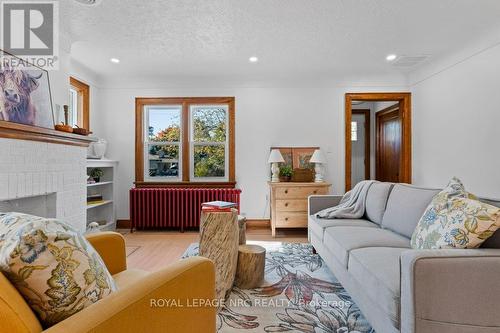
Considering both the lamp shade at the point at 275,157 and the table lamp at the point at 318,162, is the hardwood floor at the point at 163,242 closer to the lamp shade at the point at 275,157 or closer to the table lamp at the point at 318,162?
the table lamp at the point at 318,162

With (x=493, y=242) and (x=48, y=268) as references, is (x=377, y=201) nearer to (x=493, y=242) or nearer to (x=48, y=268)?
(x=493, y=242)

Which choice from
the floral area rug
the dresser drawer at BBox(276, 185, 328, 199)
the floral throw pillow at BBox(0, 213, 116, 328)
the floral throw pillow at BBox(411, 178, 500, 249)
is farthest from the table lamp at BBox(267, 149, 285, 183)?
the floral throw pillow at BBox(0, 213, 116, 328)

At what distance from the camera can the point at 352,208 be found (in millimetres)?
3006

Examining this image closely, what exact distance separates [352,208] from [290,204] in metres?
1.12

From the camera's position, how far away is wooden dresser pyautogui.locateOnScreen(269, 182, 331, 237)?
3980 millimetres

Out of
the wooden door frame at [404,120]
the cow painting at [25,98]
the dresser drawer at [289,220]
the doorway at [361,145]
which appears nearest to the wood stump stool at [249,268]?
the dresser drawer at [289,220]

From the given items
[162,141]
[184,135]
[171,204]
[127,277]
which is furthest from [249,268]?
[162,141]

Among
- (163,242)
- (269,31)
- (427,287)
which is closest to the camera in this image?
(427,287)

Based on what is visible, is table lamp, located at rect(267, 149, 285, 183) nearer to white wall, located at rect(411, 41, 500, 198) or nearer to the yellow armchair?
white wall, located at rect(411, 41, 500, 198)

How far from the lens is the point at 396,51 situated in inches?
137

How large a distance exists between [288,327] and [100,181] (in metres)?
3.62

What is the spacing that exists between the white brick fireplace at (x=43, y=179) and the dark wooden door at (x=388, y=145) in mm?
4716

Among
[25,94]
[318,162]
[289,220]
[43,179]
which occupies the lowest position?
[289,220]

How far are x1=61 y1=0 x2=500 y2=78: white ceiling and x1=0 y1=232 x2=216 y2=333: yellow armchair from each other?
7.30 feet
